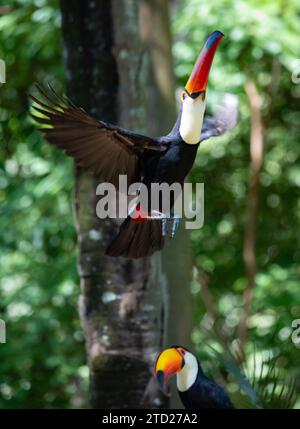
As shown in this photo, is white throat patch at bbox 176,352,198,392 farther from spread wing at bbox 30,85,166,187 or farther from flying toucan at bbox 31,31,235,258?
spread wing at bbox 30,85,166,187

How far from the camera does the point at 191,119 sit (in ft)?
4.56

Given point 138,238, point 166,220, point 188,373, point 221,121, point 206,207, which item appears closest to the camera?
point 166,220

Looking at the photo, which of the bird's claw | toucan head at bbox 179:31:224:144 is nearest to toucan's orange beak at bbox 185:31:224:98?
toucan head at bbox 179:31:224:144

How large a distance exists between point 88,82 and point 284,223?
2.99 m

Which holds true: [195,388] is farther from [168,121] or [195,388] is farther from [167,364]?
[168,121]

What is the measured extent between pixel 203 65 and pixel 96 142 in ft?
1.10

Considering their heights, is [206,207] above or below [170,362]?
above

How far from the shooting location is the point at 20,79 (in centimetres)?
474

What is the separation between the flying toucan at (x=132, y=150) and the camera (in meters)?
1.42

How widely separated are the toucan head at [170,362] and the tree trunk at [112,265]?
98cm

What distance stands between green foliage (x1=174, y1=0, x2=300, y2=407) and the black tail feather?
2.52 m

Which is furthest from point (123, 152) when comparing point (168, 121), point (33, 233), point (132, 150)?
point (33, 233)

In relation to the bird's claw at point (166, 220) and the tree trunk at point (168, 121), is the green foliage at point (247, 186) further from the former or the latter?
the bird's claw at point (166, 220)

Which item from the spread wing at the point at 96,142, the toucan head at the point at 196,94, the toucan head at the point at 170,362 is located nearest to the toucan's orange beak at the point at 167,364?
the toucan head at the point at 170,362
